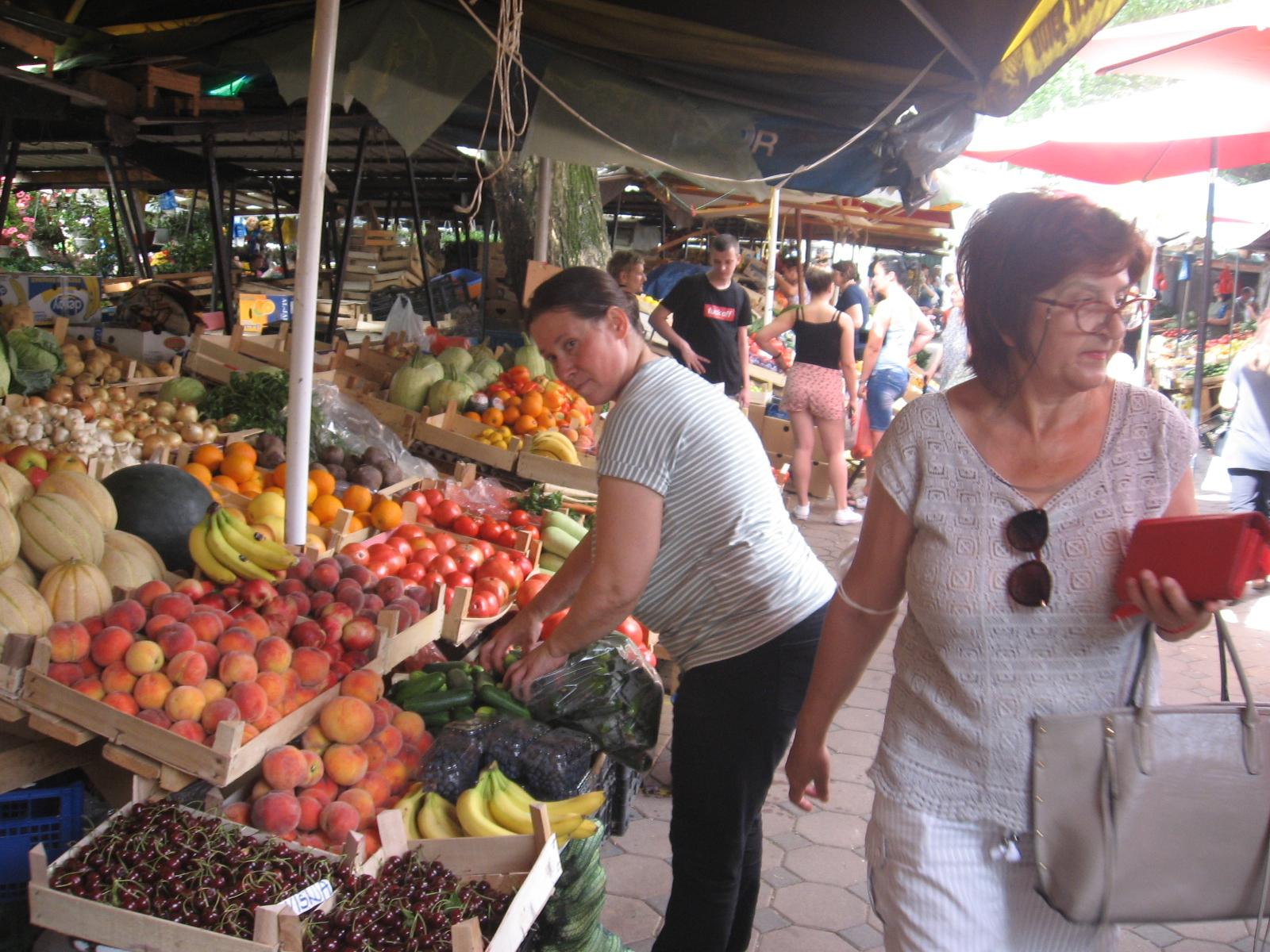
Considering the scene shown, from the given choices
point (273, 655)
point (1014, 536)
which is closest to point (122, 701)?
point (273, 655)

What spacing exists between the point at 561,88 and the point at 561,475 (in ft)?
6.84

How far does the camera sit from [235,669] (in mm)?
2545

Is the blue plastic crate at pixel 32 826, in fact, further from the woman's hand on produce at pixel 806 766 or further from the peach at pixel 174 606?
the woman's hand on produce at pixel 806 766

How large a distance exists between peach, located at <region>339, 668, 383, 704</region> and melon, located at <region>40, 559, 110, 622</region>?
2.30 ft

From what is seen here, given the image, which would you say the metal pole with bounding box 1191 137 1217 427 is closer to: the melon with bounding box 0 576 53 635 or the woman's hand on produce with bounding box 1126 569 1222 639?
the woman's hand on produce with bounding box 1126 569 1222 639

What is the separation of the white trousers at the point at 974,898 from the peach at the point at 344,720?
1.62 metres

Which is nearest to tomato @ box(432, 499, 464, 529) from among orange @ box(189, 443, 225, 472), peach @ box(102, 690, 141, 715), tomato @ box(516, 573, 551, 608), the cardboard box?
tomato @ box(516, 573, 551, 608)

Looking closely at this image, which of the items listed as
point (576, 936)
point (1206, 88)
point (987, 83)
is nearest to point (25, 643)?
point (576, 936)

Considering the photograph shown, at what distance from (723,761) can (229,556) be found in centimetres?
181

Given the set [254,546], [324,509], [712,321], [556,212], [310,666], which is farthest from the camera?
[556,212]

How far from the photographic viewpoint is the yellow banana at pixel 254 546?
3.22 metres

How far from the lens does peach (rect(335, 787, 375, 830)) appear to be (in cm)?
262

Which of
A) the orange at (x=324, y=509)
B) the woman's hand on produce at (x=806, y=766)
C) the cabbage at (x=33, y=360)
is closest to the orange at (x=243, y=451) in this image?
the orange at (x=324, y=509)

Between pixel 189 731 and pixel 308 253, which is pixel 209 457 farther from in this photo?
pixel 189 731
